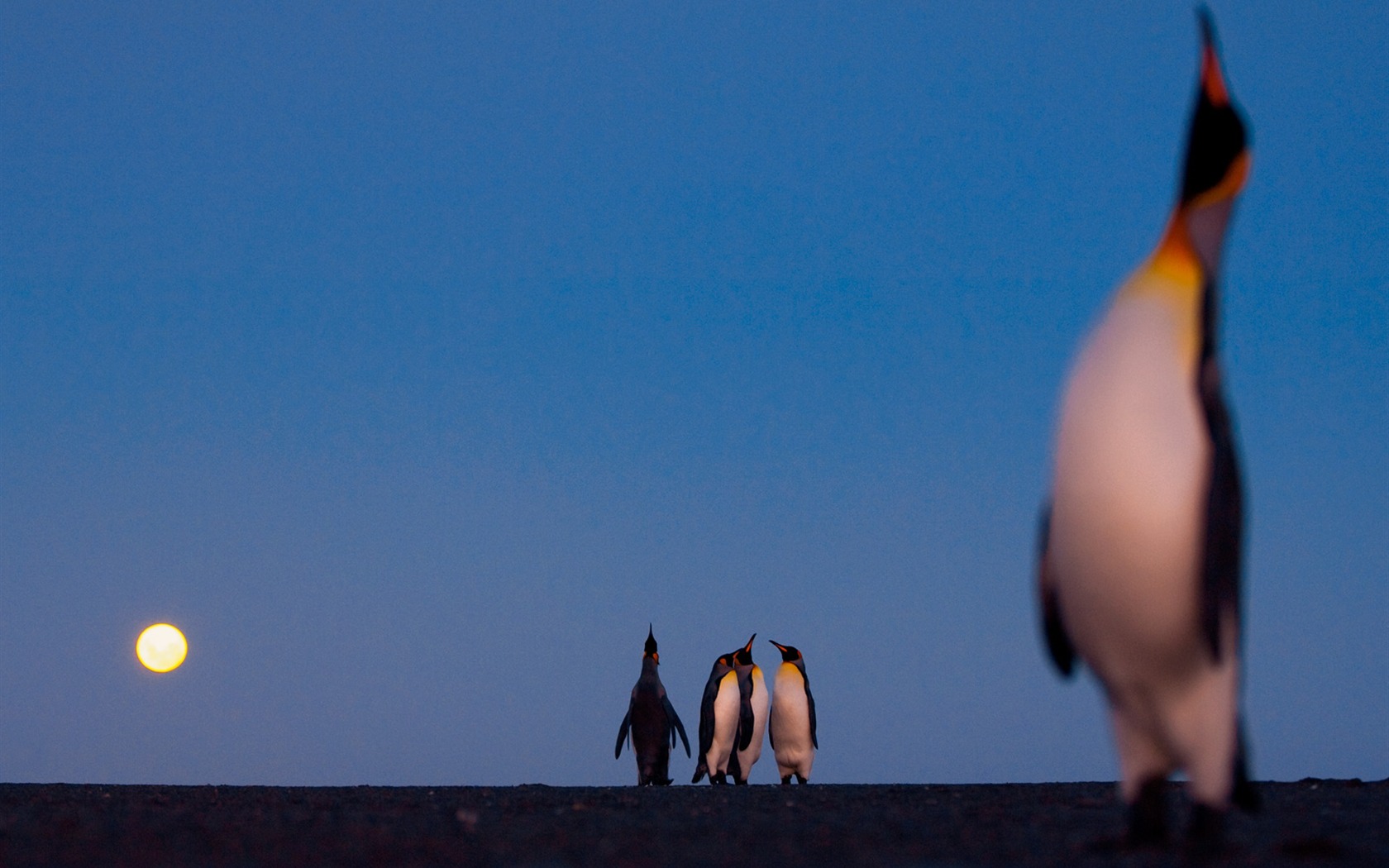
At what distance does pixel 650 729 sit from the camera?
57.2 feet

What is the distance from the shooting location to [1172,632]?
429cm

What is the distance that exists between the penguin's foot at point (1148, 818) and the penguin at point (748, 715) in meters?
12.4

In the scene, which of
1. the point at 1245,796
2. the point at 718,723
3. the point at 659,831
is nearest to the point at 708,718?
the point at 718,723

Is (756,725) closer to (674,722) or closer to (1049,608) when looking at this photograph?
(674,722)

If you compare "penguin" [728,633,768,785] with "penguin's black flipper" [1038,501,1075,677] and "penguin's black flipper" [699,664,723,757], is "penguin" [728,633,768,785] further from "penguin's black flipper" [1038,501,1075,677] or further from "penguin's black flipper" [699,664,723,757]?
"penguin's black flipper" [1038,501,1075,677]

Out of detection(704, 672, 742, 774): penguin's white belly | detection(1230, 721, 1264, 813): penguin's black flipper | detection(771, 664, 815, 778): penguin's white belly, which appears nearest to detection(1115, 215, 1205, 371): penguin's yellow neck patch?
detection(1230, 721, 1264, 813): penguin's black flipper

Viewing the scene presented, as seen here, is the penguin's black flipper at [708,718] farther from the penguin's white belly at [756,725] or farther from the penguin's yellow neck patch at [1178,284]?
the penguin's yellow neck patch at [1178,284]

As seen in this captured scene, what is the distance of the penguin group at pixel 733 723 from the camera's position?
16.5 meters

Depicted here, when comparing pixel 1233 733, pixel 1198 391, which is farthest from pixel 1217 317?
pixel 1233 733

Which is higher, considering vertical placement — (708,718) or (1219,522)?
(708,718)

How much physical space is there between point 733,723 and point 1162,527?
13.2 m

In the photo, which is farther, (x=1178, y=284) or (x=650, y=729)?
(x=650, y=729)

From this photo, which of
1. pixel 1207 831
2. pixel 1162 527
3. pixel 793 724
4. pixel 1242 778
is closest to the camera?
pixel 1162 527

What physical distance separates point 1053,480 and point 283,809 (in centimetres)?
539
